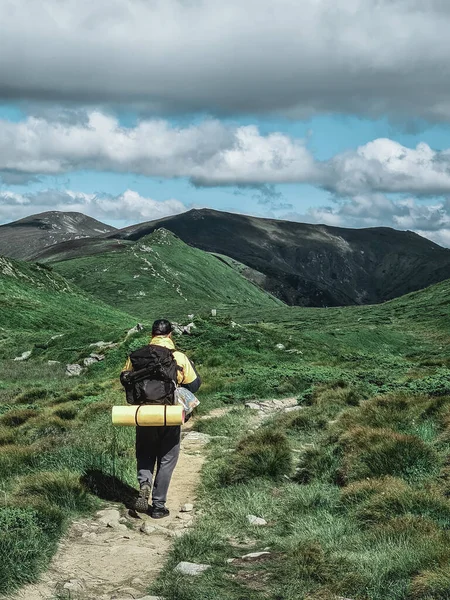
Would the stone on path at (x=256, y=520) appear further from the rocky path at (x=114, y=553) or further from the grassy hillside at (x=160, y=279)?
the grassy hillside at (x=160, y=279)

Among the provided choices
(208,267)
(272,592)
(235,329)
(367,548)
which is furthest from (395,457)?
(208,267)

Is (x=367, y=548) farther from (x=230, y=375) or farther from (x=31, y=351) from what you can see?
(x=31, y=351)

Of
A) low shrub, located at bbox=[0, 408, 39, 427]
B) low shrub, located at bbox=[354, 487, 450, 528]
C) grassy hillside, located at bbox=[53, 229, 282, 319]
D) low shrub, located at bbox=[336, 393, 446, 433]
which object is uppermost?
grassy hillside, located at bbox=[53, 229, 282, 319]

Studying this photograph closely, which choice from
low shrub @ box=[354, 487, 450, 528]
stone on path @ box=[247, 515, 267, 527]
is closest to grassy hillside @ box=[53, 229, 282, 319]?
stone on path @ box=[247, 515, 267, 527]

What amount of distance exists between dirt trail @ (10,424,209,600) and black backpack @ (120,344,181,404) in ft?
6.05

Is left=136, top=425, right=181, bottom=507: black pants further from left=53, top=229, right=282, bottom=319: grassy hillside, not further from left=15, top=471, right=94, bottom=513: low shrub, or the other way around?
left=53, top=229, right=282, bottom=319: grassy hillside

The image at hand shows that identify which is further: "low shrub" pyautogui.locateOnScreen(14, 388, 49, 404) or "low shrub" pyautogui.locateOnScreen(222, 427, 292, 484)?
"low shrub" pyautogui.locateOnScreen(14, 388, 49, 404)

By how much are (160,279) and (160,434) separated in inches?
4865

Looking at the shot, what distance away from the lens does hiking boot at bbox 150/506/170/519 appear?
9.82m

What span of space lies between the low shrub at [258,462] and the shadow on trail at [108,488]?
1795 mm

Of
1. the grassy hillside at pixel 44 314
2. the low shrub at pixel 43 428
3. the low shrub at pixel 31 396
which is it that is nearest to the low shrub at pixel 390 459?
the low shrub at pixel 43 428

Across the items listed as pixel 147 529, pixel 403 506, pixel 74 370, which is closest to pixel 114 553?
pixel 147 529

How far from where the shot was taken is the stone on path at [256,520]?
920 centimetres

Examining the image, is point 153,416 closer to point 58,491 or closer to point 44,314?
point 58,491
